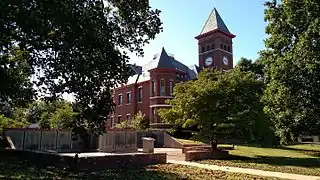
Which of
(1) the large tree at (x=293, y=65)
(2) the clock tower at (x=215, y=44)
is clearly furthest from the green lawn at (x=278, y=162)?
(2) the clock tower at (x=215, y=44)

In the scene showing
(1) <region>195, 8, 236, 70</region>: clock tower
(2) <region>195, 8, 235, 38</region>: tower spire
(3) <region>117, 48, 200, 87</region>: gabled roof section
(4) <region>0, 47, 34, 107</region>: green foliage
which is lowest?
(4) <region>0, 47, 34, 107</region>: green foliage

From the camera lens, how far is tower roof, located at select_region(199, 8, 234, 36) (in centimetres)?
6308

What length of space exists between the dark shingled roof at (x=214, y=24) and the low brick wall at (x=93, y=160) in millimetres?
46839

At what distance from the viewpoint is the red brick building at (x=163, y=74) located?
4806 cm

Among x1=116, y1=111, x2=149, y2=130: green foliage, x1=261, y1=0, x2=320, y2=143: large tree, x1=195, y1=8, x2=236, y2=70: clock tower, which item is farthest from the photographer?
x1=195, y1=8, x2=236, y2=70: clock tower

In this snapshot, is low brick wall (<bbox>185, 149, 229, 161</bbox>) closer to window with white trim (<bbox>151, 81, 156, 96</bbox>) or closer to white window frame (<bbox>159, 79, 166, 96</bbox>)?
white window frame (<bbox>159, 79, 166, 96</bbox>)

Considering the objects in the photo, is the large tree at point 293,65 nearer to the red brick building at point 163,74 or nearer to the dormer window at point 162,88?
the red brick building at point 163,74

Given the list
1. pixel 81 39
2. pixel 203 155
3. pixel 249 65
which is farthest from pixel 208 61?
pixel 81 39

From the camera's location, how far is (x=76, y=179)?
12.9 m

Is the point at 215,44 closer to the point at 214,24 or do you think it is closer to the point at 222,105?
→ the point at 214,24

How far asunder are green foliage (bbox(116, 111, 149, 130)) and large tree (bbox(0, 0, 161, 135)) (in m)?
32.0

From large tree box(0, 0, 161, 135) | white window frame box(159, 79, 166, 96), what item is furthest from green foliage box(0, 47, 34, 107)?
white window frame box(159, 79, 166, 96)

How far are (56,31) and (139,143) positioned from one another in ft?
95.1

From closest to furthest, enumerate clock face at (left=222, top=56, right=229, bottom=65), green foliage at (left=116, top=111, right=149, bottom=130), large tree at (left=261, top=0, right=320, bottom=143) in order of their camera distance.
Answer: large tree at (left=261, top=0, right=320, bottom=143) → green foliage at (left=116, top=111, right=149, bottom=130) → clock face at (left=222, top=56, right=229, bottom=65)
